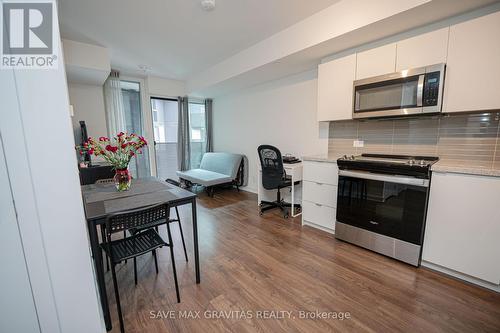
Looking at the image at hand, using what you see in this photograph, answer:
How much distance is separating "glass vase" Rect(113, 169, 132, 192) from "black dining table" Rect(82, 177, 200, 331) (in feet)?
0.18

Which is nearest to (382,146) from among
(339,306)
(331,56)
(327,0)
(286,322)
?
(331,56)

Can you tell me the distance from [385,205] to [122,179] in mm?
2634

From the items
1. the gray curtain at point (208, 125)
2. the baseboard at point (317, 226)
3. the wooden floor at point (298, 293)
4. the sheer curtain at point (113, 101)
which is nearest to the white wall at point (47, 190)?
the wooden floor at point (298, 293)

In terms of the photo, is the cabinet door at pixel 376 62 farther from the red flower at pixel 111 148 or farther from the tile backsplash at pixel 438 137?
the red flower at pixel 111 148

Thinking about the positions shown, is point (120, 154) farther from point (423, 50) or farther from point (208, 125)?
point (208, 125)

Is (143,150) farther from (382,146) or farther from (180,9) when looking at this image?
(382,146)

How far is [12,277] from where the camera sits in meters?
1.00

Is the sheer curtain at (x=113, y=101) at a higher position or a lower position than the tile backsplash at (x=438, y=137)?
higher

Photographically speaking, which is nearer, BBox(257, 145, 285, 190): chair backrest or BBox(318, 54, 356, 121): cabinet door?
BBox(318, 54, 356, 121): cabinet door

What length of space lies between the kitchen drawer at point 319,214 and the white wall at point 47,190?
96.1 inches

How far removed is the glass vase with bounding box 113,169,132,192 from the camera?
1.92 metres

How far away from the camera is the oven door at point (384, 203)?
6.28 ft

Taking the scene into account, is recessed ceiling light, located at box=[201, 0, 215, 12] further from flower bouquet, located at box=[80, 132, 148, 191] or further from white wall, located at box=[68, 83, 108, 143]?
white wall, located at box=[68, 83, 108, 143]

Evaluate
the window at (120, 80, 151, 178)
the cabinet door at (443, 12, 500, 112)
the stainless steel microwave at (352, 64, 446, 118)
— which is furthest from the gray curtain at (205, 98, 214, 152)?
the cabinet door at (443, 12, 500, 112)
